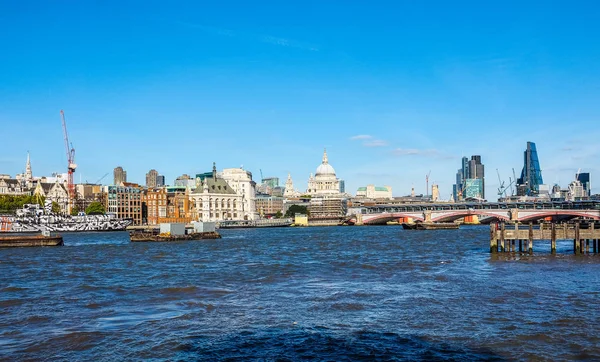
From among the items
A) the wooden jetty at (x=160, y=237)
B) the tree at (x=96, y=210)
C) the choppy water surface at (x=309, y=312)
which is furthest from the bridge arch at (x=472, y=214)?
the choppy water surface at (x=309, y=312)

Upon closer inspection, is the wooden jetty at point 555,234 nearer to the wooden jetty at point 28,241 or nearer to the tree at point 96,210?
the wooden jetty at point 28,241

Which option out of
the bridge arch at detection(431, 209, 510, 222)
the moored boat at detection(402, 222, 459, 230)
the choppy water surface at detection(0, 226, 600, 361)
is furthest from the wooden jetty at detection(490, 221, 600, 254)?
the bridge arch at detection(431, 209, 510, 222)

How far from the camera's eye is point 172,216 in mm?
199875

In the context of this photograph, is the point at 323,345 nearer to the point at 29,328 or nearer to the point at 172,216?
the point at 29,328

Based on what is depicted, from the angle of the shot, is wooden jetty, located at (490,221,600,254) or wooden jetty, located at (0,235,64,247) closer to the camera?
wooden jetty, located at (490,221,600,254)

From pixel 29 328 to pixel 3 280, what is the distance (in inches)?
834

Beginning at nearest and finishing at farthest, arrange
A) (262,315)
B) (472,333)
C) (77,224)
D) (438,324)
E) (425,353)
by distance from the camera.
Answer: (425,353) < (472,333) < (438,324) < (262,315) < (77,224)

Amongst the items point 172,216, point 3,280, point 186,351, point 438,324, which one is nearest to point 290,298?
point 438,324

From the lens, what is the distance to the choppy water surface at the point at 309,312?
2292 centimetres

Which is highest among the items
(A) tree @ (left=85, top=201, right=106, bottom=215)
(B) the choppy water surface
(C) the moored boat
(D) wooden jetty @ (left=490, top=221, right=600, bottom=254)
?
(A) tree @ (left=85, top=201, right=106, bottom=215)

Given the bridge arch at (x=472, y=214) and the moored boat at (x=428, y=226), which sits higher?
the bridge arch at (x=472, y=214)

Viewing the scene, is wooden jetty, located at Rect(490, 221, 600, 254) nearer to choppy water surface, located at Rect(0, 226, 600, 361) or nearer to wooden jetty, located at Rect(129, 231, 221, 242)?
choppy water surface, located at Rect(0, 226, 600, 361)

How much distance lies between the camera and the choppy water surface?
22922 mm

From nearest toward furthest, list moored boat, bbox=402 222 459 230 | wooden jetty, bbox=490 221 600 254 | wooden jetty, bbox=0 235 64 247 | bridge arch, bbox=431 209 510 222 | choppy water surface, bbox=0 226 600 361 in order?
choppy water surface, bbox=0 226 600 361
wooden jetty, bbox=490 221 600 254
wooden jetty, bbox=0 235 64 247
moored boat, bbox=402 222 459 230
bridge arch, bbox=431 209 510 222
